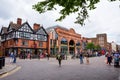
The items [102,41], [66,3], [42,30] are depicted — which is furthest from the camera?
[102,41]

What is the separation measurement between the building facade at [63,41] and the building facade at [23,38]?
102 inches

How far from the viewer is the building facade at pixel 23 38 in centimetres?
4894

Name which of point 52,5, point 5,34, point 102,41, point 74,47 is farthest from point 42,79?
point 102,41

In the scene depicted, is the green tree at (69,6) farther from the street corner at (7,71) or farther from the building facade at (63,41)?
the building facade at (63,41)

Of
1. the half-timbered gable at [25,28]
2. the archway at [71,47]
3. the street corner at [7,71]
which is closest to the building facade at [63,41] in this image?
the archway at [71,47]

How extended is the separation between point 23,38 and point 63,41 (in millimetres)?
18524

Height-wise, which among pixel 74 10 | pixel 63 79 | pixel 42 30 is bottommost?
pixel 63 79

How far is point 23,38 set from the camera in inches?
1982

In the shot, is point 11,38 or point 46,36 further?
point 46,36

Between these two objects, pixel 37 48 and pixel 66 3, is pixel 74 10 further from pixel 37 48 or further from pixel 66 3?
pixel 37 48

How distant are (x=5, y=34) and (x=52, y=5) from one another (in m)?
48.4

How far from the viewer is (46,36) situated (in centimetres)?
5900

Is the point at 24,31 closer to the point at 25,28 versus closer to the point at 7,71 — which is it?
the point at 25,28

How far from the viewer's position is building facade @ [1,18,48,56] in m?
48.9
